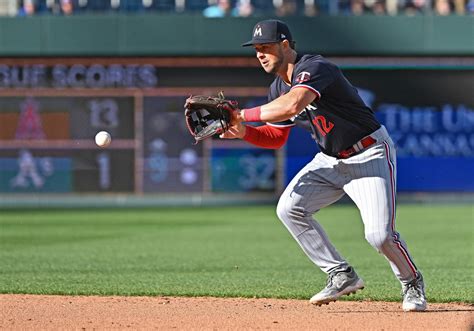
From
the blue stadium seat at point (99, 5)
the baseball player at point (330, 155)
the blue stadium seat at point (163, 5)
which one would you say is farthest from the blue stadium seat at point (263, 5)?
the baseball player at point (330, 155)

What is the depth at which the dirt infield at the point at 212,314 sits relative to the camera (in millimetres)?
6145

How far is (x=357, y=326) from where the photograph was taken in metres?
6.11

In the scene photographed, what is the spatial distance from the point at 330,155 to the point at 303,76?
2.21 feet

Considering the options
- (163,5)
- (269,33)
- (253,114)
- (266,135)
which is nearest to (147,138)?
(163,5)

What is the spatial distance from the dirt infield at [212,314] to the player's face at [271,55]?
60.4 inches

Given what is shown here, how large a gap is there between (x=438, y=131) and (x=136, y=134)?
572 cm

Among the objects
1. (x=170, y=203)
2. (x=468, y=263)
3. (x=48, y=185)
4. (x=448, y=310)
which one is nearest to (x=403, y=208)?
(x=170, y=203)

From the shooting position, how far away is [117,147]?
1978 cm

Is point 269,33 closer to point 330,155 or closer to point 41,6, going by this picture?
point 330,155

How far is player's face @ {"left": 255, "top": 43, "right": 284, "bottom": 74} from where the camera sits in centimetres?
637

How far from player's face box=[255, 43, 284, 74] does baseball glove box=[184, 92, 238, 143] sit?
32cm

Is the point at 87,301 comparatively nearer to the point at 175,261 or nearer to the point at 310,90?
the point at 310,90

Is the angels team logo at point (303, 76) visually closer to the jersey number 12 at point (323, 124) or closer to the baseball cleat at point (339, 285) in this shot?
the jersey number 12 at point (323, 124)

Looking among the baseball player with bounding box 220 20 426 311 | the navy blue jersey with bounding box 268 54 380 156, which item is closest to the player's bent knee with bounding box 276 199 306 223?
the baseball player with bounding box 220 20 426 311
